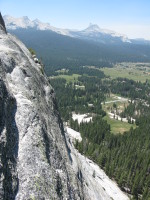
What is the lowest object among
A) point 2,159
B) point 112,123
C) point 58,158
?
point 112,123

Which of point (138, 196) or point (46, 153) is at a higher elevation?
point (46, 153)

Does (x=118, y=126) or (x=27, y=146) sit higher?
(x=27, y=146)

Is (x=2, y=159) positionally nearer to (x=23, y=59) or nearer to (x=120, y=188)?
(x=23, y=59)

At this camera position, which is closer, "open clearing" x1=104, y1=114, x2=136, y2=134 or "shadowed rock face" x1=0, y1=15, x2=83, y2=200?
"shadowed rock face" x1=0, y1=15, x2=83, y2=200

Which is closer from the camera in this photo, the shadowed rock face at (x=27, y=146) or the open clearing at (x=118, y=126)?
the shadowed rock face at (x=27, y=146)

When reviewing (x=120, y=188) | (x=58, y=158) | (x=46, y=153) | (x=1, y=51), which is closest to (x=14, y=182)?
(x=46, y=153)

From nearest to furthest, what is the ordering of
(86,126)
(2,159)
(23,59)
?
(2,159)
(23,59)
(86,126)

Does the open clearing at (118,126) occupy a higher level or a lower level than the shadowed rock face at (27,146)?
lower

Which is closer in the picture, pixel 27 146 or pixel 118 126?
pixel 27 146
